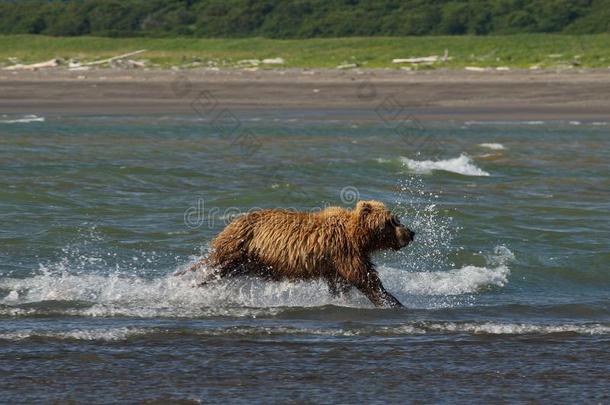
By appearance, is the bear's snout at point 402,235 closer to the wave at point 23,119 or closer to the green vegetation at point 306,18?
the wave at point 23,119

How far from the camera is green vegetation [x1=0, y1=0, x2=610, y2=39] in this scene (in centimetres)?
5016

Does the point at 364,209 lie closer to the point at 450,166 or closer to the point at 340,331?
the point at 340,331

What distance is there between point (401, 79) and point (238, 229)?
84.0 feet

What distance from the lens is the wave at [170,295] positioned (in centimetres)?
963

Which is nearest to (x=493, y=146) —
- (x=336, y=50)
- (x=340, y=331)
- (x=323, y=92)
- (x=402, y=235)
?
(x=323, y=92)

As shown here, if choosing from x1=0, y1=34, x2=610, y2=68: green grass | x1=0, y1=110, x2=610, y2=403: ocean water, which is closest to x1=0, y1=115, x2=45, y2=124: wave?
x1=0, y1=110, x2=610, y2=403: ocean water

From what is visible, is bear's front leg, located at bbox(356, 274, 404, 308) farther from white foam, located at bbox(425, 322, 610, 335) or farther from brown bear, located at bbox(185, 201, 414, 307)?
white foam, located at bbox(425, 322, 610, 335)

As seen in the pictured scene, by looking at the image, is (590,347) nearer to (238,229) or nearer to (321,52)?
(238,229)

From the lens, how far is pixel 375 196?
1609 cm

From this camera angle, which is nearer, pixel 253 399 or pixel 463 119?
pixel 253 399

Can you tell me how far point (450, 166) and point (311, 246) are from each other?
31.2 feet

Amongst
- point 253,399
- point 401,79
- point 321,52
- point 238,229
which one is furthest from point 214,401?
point 321,52

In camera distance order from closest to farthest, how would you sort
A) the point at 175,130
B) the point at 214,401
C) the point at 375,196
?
the point at 214,401 < the point at 375,196 < the point at 175,130

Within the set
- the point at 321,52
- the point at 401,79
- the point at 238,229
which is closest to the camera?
the point at 238,229
